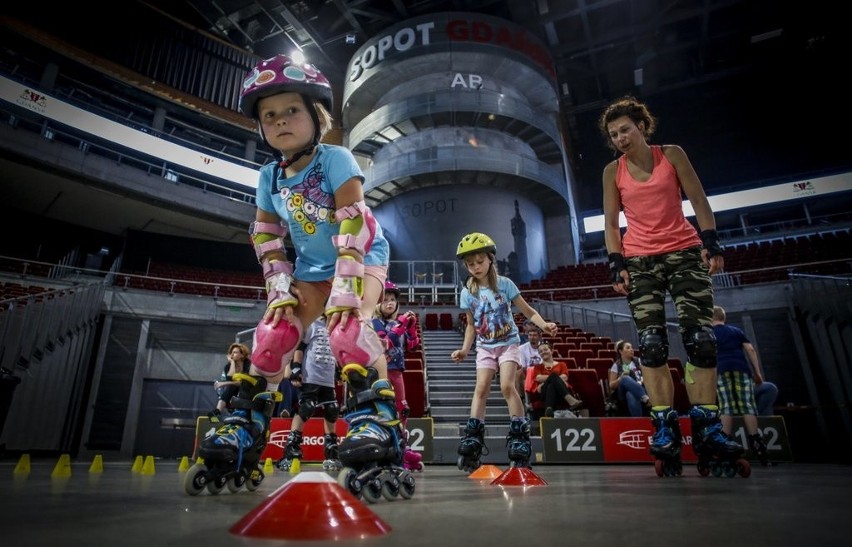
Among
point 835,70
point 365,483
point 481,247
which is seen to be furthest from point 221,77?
point 835,70

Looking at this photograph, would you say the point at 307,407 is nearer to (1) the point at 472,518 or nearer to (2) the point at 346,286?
(2) the point at 346,286

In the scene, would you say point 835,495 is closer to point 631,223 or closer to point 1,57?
point 631,223

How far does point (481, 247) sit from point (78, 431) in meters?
13.3

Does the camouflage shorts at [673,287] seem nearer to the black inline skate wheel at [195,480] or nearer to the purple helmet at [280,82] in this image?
the purple helmet at [280,82]

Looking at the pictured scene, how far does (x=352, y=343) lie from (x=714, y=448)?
7.34 feet

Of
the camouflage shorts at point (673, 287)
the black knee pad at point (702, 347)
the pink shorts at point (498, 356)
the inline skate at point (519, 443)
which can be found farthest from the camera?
Result: the pink shorts at point (498, 356)

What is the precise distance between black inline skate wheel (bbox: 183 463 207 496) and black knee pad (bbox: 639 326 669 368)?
254 cm

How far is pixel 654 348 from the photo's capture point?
2883 mm

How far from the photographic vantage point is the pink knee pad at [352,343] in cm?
199

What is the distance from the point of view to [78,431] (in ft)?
39.6

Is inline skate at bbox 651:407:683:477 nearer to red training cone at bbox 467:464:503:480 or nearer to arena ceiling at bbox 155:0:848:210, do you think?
red training cone at bbox 467:464:503:480

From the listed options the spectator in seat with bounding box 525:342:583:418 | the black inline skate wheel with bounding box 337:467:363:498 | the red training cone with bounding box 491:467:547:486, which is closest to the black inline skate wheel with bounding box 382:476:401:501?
the black inline skate wheel with bounding box 337:467:363:498

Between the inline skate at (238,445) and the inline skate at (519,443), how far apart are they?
6.74 feet

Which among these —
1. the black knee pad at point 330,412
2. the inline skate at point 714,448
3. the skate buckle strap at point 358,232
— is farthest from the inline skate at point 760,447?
the skate buckle strap at point 358,232
